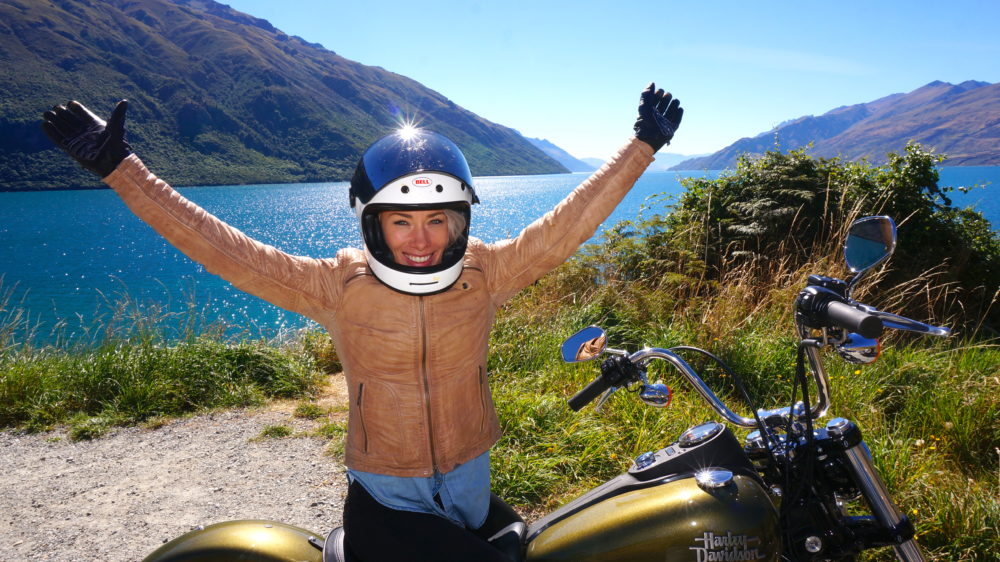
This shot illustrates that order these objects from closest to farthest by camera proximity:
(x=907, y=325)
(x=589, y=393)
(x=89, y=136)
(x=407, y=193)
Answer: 1. (x=907, y=325)
2. (x=89, y=136)
3. (x=589, y=393)
4. (x=407, y=193)

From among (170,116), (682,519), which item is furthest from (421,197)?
(170,116)

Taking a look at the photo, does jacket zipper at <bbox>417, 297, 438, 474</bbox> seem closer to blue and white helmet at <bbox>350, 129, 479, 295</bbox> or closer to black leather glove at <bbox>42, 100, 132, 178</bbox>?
blue and white helmet at <bbox>350, 129, 479, 295</bbox>

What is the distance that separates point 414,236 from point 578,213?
0.64m

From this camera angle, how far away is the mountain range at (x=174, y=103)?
342 ft

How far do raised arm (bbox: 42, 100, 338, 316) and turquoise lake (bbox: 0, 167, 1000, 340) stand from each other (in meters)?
5.63

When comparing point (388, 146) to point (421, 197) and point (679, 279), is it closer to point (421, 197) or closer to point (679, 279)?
point (421, 197)

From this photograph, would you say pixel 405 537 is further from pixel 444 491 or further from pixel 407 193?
pixel 407 193

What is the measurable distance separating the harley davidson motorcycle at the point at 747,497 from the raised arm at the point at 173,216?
814 millimetres

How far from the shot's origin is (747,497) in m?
1.41

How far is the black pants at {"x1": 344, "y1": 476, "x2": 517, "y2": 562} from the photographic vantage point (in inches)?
61.4

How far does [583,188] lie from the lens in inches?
84.6

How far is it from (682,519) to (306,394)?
16.9 feet

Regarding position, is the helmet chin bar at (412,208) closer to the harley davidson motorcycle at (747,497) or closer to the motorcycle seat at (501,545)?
the harley davidson motorcycle at (747,497)

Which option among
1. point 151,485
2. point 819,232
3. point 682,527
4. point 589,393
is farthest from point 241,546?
point 819,232
